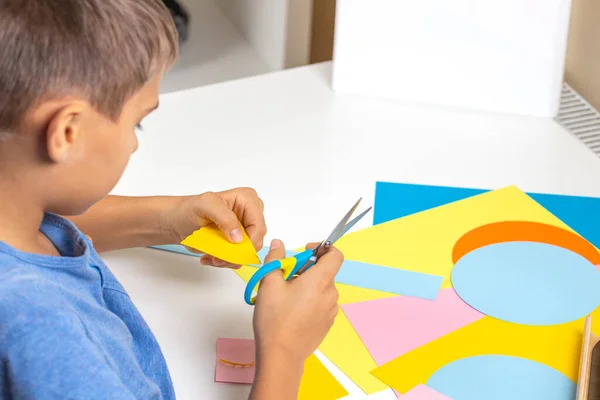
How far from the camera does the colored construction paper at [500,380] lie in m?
0.79

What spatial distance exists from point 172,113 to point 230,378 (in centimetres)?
51

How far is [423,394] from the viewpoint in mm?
792

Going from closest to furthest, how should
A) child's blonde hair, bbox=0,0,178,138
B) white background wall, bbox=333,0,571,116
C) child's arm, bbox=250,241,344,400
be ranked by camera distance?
child's blonde hair, bbox=0,0,178,138, child's arm, bbox=250,241,344,400, white background wall, bbox=333,0,571,116

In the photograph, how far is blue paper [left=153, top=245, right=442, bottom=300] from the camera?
0.92m

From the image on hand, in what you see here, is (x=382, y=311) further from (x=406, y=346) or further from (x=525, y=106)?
(x=525, y=106)

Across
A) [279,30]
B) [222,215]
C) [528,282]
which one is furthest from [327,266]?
[279,30]

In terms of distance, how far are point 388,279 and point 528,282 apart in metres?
0.15

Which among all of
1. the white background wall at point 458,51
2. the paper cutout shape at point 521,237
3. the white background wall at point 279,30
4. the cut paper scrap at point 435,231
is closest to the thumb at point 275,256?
the cut paper scrap at point 435,231

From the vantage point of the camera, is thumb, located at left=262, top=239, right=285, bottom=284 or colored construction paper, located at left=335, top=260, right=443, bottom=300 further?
colored construction paper, located at left=335, top=260, right=443, bottom=300

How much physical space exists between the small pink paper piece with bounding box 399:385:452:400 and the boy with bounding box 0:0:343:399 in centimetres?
10

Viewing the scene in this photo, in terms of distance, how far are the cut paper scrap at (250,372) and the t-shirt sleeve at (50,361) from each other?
0.19 m

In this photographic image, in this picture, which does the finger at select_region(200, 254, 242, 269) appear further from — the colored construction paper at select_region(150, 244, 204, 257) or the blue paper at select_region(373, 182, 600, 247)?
the blue paper at select_region(373, 182, 600, 247)

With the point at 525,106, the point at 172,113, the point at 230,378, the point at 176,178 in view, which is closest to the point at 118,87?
the point at 230,378

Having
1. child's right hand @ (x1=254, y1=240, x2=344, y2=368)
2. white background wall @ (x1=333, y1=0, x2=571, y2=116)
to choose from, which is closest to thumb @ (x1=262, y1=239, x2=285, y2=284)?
child's right hand @ (x1=254, y1=240, x2=344, y2=368)
